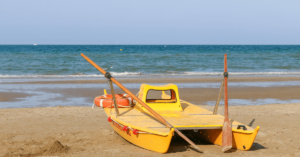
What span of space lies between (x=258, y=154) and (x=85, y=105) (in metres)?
7.81

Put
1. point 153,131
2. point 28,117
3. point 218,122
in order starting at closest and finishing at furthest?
point 153,131
point 218,122
point 28,117

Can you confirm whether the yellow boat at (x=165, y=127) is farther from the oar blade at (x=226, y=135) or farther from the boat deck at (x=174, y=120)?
the oar blade at (x=226, y=135)

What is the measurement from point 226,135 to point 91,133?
3768 millimetres

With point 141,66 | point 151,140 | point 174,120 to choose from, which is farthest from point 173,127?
point 141,66

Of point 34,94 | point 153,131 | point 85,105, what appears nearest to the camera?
point 153,131

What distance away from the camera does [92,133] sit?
8.62 m

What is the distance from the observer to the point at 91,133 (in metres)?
8.62

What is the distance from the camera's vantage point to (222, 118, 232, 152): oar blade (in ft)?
21.8

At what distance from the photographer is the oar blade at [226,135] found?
6.65m

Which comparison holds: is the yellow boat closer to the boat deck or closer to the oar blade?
the boat deck

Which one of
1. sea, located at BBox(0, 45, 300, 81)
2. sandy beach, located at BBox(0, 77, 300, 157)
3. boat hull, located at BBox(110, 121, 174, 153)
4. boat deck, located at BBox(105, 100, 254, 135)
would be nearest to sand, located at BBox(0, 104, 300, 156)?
sandy beach, located at BBox(0, 77, 300, 157)

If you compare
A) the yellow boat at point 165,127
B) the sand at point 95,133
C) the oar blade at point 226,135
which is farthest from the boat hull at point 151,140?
the oar blade at point 226,135

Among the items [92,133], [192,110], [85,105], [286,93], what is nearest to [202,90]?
[286,93]

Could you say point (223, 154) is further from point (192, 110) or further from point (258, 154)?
point (192, 110)
